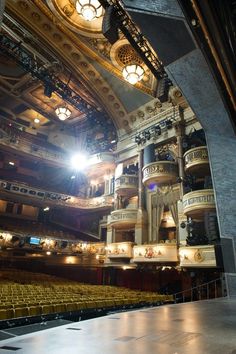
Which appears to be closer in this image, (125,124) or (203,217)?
(203,217)

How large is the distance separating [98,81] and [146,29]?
1470 centimetres

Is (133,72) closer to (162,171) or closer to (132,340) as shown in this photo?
(162,171)

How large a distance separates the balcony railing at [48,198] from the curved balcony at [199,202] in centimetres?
821

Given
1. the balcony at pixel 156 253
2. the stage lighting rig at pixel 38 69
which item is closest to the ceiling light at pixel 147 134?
the stage lighting rig at pixel 38 69

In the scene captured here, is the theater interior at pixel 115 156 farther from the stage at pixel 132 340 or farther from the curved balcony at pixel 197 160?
the stage at pixel 132 340

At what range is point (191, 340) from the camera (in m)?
2.82

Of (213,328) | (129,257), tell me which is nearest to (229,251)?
(213,328)

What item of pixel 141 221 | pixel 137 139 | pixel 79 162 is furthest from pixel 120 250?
pixel 79 162

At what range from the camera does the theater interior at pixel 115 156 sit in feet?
19.7

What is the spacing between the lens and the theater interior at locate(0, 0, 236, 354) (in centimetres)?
602

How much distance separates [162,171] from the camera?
16.7 meters

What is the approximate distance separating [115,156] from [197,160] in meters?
8.93

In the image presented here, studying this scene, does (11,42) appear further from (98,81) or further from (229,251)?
(229,251)

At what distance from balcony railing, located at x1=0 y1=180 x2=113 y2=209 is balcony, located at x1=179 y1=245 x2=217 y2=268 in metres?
9.18
